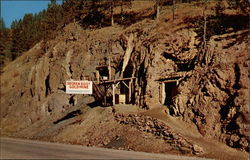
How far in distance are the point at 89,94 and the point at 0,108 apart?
25881 millimetres

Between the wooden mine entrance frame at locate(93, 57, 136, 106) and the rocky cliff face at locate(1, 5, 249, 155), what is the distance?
1102mm

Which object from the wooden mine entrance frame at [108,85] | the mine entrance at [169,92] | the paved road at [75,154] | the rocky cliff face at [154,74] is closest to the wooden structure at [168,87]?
the mine entrance at [169,92]

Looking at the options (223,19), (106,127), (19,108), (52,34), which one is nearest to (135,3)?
(52,34)

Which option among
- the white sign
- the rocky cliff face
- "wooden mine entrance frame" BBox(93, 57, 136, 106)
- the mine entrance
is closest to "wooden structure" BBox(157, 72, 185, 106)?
the mine entrance

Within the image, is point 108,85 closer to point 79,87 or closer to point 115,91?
point 115,91

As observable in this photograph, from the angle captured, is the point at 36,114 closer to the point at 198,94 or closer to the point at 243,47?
the point at 198,94

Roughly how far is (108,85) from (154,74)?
356 inches

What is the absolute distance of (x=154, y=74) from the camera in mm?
36031

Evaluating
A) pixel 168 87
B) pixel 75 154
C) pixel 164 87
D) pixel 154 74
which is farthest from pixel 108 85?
pixel 75 154

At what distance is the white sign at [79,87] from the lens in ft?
137

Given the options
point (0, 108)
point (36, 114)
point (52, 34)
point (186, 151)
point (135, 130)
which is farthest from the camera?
point (52, 34)

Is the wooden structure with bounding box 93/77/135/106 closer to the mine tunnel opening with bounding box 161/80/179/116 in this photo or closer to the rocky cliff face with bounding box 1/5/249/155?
the rocky cliff face with bounding box 1/5/249/155

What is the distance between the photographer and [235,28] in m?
35.0

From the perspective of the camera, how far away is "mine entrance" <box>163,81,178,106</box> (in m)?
34.3
